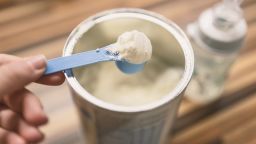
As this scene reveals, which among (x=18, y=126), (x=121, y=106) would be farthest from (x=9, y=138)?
(x=121, y=106)

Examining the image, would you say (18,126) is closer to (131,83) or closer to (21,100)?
(21,100)

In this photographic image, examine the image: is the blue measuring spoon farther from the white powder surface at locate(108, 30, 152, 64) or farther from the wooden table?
the wooden table

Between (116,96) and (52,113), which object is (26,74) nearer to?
(116,96)

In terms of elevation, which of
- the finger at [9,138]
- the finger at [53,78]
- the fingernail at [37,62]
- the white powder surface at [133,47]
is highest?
the white powder surface at [133,47]

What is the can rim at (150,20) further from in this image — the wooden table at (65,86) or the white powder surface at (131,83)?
the wooden table at (65,86)

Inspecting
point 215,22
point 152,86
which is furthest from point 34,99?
point 215,22

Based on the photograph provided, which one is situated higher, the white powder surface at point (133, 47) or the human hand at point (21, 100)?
the white powder surface at point (133, 47)

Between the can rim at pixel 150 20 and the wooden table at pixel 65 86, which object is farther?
the wooden table at pixel 65 86

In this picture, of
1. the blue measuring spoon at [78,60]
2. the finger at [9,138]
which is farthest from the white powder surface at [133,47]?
the finger at [9,138]
